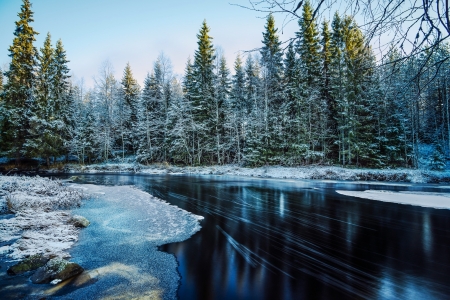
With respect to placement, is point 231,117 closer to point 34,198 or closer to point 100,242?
point 34,198

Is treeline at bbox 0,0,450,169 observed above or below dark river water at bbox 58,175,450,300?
above

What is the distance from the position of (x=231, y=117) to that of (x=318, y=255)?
24.0 meters

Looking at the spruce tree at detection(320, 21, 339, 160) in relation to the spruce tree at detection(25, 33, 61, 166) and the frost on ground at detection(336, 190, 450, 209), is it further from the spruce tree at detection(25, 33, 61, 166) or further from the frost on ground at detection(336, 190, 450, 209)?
the spruce tree at detection(25, 33, 61, 166)

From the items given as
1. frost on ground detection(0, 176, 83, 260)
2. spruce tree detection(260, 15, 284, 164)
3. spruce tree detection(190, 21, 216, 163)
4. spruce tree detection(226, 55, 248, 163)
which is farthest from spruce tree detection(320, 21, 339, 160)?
frost on ground detection(0, 176, 83, 260)

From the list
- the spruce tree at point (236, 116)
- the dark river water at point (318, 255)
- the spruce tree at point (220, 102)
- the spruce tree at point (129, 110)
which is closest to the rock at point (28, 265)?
the dark river water at point (318, 255)

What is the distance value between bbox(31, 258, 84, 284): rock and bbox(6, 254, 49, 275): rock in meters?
0.38

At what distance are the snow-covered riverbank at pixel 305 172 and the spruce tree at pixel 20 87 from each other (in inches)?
243

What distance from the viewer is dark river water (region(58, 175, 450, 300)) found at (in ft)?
10.2

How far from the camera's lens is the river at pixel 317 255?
3121mm

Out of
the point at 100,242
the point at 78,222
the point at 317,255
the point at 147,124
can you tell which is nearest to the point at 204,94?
the point at 147,124

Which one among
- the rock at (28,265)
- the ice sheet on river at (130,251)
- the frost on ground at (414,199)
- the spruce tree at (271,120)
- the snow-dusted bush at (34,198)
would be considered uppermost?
the spruce tree at (271,120)

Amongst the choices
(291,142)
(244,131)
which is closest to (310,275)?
(291,142)

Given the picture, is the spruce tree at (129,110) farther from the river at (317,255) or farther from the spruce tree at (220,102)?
the river at (317,255)

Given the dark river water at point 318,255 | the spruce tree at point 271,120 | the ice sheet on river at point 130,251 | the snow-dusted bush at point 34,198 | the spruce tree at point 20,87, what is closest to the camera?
the ice sheet on river at point 130,251
